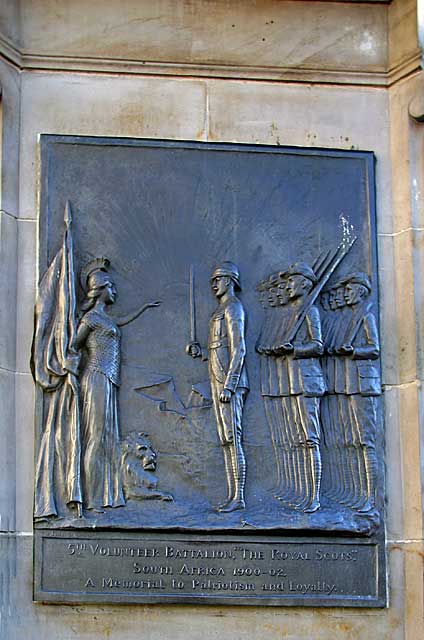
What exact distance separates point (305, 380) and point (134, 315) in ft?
4.82

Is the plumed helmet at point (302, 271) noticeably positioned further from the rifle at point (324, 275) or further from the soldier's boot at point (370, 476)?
the soldier's boot at point (370, 476)

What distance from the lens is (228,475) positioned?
12.1 metres

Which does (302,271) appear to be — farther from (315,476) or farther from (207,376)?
(315,476)

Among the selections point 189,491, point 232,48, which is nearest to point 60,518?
point 189,491

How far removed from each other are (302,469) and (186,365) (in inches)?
49.0

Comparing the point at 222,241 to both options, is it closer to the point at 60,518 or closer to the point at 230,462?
the point at 230,462

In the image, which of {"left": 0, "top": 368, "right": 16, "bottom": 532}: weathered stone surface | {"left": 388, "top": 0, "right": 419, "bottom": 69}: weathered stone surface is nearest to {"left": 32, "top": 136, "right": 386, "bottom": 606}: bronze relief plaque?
{"left": 0, "top": 368, "right": 16, "bottom": 532}: weathered stone surface

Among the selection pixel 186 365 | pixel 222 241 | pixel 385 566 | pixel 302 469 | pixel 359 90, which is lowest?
pixel 385 566

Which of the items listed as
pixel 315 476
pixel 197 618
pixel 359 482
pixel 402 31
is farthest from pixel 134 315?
pixel 402 31

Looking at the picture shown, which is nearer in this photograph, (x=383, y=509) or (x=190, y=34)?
(x=383, y=509)

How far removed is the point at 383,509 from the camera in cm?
1223

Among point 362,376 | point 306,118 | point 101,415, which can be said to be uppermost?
point 306,118

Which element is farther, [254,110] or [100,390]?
[254,110]

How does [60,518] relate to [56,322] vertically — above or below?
below
